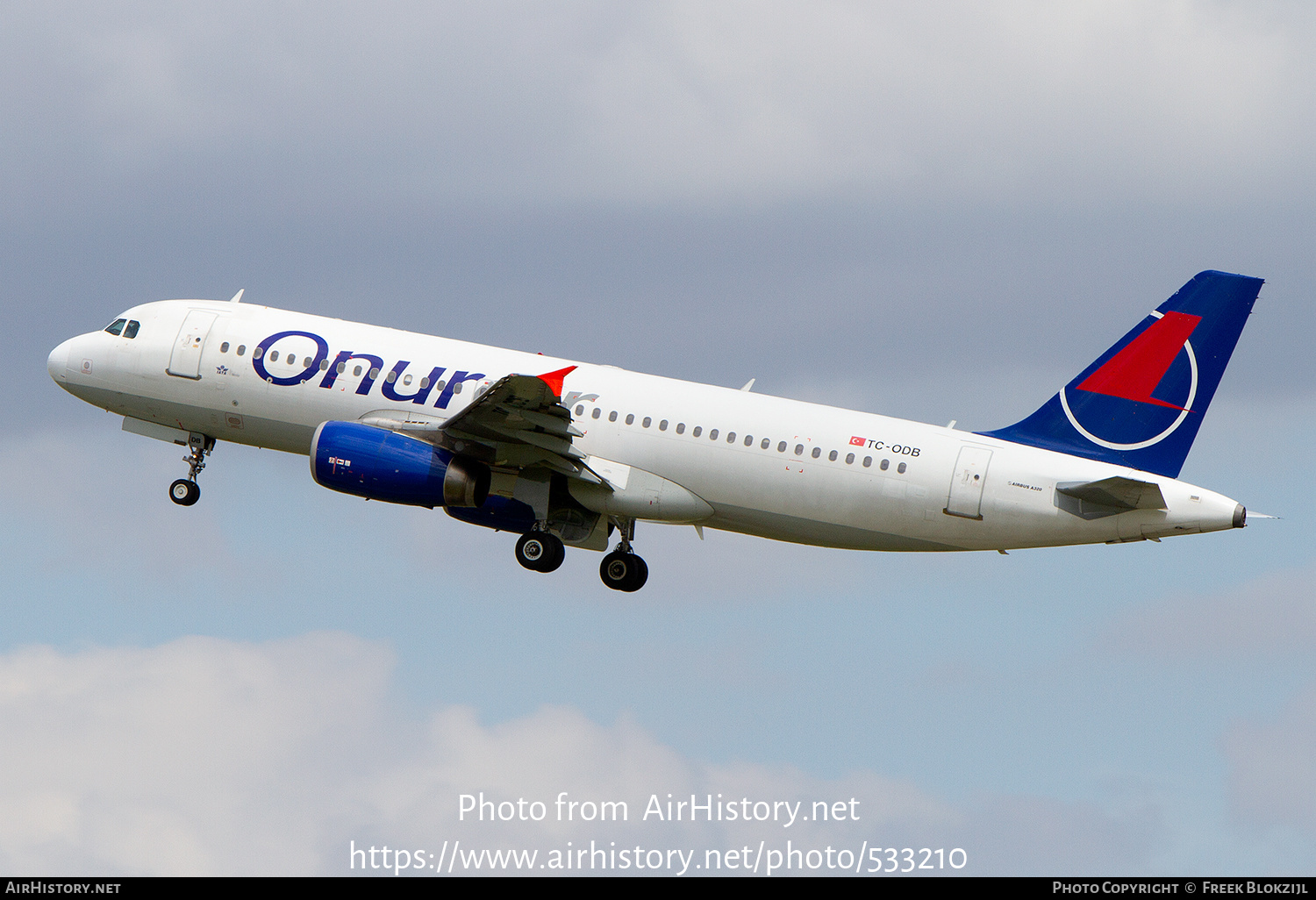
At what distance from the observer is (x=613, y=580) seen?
47.5 metres

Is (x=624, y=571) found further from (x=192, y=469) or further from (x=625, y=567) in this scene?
(x=192, y=469)

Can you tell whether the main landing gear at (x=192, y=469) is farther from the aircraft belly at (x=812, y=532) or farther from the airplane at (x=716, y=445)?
the aircraft belly at (x=812, y=532)

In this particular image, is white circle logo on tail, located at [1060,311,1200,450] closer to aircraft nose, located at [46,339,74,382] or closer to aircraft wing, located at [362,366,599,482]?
aircraft wing, located at [362,366,599,482]

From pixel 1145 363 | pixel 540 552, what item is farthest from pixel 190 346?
pixel 1145 363

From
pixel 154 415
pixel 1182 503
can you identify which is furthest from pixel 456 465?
pixel 1182 503

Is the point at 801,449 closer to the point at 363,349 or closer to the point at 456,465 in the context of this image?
the point at 456,465

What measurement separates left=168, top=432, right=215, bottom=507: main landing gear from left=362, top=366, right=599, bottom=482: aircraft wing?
6678 millimetres

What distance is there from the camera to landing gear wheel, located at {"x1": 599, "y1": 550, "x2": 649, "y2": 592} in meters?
47.3

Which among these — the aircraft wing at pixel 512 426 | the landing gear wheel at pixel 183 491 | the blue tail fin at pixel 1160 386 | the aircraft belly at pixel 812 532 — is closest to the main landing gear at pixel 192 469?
the landing gear wheel at pixel 183 491

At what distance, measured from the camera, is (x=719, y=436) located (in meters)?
44.1

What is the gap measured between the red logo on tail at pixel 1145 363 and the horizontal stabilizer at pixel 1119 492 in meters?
3.16

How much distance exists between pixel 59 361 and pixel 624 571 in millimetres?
18093

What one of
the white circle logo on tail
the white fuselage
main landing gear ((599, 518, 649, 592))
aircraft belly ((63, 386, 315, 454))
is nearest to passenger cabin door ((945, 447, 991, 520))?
the white fuselage

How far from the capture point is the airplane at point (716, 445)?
42.4 meters
